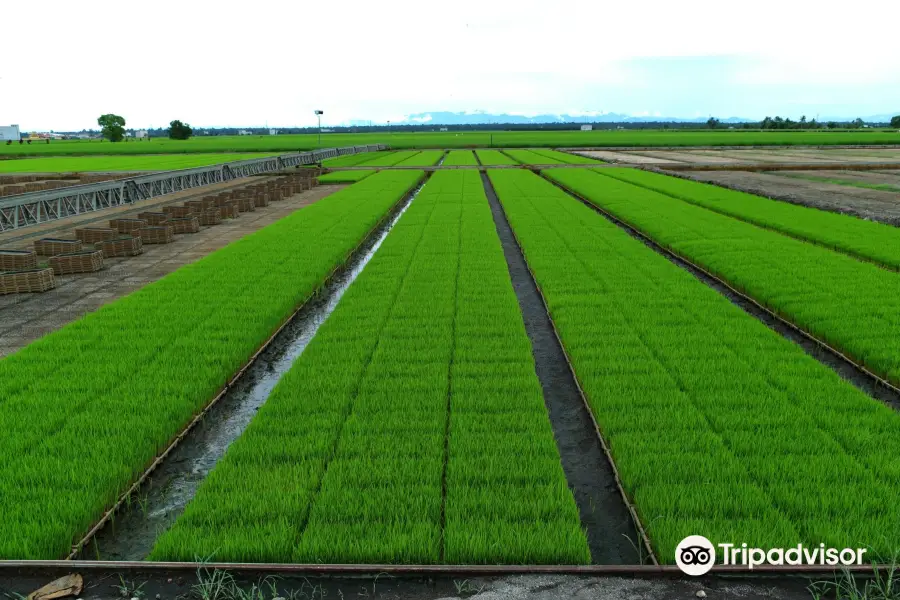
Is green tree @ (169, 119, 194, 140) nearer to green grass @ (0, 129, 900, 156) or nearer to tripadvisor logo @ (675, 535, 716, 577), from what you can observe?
green grass @ (0, 129, 900, 156)

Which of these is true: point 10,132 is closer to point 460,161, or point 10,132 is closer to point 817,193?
point 460,161

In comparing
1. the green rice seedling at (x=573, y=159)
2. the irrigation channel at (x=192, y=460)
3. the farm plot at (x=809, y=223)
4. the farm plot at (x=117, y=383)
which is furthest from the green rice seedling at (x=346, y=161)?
the irrigation channel at (x=192, y=460)

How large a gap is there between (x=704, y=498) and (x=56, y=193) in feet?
69.8

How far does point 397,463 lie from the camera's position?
5.39 metres

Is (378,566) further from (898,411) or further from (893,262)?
(893,262)

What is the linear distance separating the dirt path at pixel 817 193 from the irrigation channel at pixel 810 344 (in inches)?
476

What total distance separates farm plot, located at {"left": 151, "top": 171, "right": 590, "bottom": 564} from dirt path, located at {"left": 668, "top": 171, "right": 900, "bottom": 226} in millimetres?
20356

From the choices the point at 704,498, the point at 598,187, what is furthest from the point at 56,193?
the point at 598,187

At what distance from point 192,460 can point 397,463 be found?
7.53 ft

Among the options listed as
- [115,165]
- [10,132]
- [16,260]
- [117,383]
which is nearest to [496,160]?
[115,165]

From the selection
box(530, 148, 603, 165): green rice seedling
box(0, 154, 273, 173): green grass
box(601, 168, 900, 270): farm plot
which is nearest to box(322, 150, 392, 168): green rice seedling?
box(0, 154, 273, 173): green grass

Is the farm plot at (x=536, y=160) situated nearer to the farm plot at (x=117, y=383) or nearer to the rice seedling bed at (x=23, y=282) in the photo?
the farm plot at (x=117, y=383)

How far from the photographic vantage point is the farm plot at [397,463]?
434cm

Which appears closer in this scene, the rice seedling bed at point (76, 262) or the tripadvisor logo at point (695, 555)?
the tripadvisor logo at point (695, 555)
